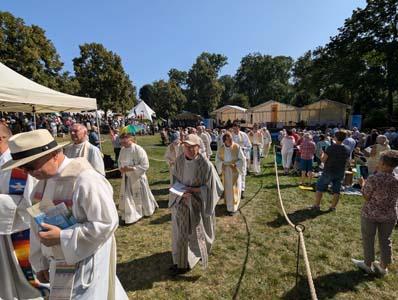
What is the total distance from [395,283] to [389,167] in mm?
1777

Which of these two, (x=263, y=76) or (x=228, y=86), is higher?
(x=263, y=76)

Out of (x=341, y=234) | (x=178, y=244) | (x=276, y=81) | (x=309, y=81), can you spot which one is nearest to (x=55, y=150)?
(x=178, y=244)

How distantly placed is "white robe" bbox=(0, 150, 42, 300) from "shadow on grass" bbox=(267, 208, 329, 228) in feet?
15.6

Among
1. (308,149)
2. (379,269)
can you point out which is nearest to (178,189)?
(379,269)

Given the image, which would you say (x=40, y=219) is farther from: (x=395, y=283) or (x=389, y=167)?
(x=395, y=283)

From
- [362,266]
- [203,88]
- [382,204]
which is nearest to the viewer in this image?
[382,204]

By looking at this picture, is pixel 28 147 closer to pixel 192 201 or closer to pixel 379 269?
pixel 192 201

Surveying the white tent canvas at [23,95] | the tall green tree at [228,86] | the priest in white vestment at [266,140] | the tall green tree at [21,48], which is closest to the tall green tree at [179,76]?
A: the tall green tree at [228,86]

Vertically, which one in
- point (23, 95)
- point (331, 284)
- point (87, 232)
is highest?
point (23, 95)

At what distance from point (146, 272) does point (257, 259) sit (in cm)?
192

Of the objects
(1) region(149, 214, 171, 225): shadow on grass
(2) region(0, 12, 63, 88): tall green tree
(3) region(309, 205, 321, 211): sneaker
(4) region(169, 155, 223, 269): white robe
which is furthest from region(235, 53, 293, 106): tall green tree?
(4) region(169, 155, 223, 269): white robe

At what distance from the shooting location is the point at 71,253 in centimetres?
178

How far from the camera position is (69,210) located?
73.1 inches

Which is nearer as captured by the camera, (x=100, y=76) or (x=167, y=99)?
(x=100, y=76)
